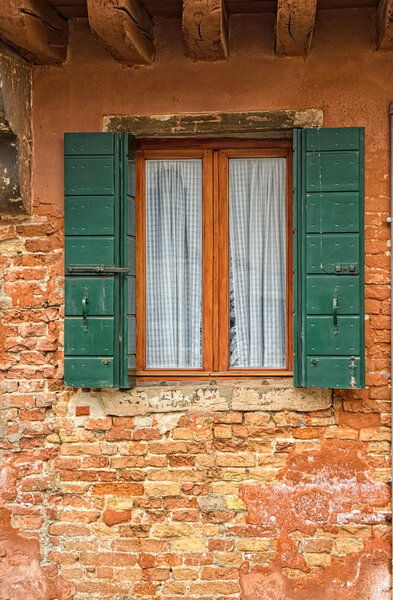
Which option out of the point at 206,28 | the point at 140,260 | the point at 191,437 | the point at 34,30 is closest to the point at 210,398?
the point at 191,437

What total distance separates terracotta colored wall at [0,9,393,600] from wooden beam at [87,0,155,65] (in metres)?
0.11

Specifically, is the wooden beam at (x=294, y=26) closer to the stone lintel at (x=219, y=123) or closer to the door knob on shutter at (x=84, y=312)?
the stone lintel at (x=219, y=123)

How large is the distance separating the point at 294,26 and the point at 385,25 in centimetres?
48

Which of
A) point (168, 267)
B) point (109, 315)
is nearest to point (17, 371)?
point (109, 315)

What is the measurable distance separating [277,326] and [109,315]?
975 mm

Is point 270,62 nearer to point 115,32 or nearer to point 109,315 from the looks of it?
point 115,32

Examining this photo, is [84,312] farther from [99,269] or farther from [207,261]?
[207,261]

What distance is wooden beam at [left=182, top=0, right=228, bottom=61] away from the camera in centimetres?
319

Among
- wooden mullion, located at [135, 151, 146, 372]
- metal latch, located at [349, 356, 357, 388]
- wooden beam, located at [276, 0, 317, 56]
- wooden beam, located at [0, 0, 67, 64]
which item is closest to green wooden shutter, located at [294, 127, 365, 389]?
metal latch, located at [349, 356, 357, 388]

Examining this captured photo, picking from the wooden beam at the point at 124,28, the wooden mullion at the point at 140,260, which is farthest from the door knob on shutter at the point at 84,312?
the wooden beam at the point at 124,28

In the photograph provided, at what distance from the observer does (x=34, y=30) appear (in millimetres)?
3342

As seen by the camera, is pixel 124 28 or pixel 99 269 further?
pixel 99 269

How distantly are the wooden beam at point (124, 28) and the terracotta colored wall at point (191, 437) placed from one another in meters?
0.11

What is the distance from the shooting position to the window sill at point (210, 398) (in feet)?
11.7
